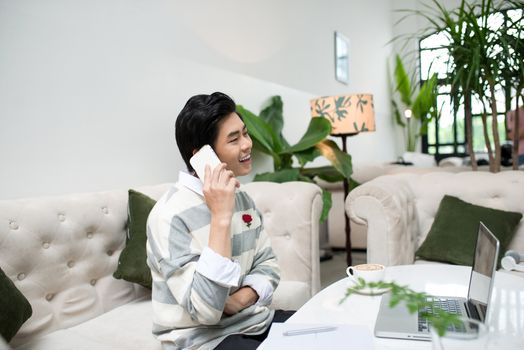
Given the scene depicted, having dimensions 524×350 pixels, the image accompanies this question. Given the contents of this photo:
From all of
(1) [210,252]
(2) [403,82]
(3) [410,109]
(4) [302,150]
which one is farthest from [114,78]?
(3) [410,109]

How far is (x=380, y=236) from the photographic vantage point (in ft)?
7.70

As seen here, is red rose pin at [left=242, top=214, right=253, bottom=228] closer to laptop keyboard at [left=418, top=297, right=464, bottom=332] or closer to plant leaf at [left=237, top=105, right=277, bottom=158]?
laptop keyboard at [left=418, top=297, right=464, bottom=332]

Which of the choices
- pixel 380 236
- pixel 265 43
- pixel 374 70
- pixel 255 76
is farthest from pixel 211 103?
pixel 374 70

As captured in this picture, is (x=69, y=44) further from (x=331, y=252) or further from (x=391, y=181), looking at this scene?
(x=331, y=252)

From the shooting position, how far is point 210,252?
1116 millimetres

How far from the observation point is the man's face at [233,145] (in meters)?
1.34

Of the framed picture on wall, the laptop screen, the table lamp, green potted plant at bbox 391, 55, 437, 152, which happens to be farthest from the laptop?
green potted plant at bbox 391, 55, 437, 152

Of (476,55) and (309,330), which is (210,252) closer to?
(309,330)

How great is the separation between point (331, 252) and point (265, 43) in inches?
82.2

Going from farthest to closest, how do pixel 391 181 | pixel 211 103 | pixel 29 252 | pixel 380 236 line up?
pixel 391 181 < pixel 380 236 < pixel 29 252 < pixel 211 103

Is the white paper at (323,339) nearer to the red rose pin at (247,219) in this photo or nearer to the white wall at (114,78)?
the red rose pin at (247,219)

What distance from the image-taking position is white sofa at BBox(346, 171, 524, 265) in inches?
91.7

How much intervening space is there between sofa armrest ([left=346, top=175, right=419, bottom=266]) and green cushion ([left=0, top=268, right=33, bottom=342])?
1577 mm

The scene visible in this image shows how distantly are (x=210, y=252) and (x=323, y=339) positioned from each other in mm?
327
